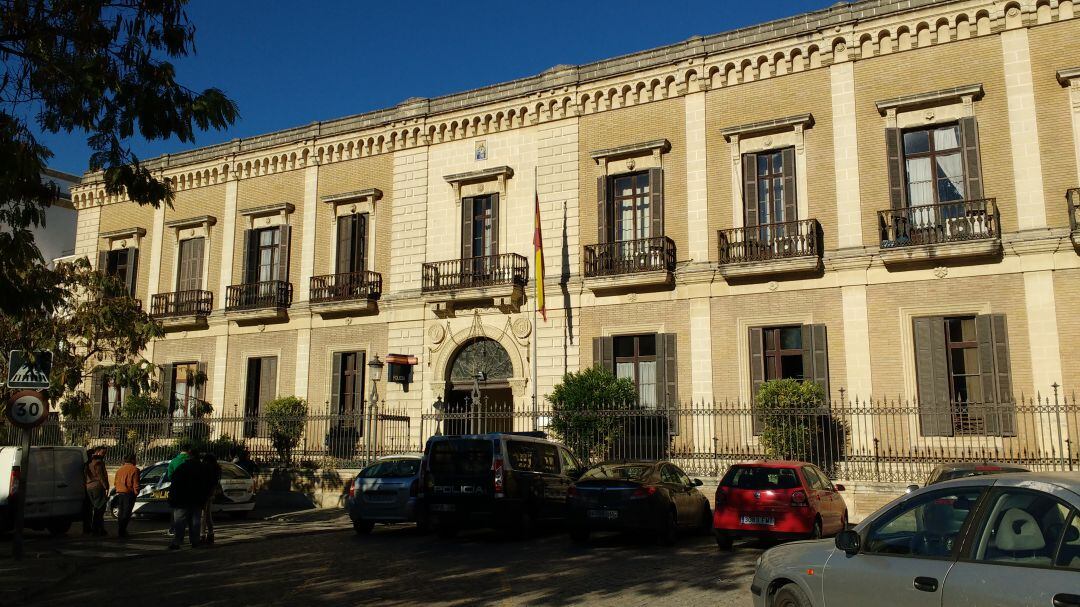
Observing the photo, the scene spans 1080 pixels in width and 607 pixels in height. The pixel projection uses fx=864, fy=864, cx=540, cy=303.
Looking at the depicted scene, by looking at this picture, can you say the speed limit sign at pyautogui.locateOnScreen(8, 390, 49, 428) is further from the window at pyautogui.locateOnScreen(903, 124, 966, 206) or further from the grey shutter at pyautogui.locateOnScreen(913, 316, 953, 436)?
the window at pyautogui.locateOnScreen(903, 124, 966, 206)

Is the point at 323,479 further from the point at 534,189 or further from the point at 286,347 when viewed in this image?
the point at 534,189

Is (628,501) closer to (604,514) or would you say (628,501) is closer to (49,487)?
(604,514)

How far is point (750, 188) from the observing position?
71.2 feet

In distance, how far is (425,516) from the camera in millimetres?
14828

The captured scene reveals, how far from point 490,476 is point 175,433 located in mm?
15152

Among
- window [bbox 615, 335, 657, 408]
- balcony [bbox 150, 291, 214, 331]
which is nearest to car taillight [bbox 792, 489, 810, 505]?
window [bbox 615, 335, 657, 408]

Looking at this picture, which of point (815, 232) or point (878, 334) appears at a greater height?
point (815, 232)

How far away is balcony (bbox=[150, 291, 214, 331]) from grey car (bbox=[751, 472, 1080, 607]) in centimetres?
2591

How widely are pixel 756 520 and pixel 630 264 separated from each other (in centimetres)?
997

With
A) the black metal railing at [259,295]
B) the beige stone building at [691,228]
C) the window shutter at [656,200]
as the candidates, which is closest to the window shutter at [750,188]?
the beige stone building at [691,228]

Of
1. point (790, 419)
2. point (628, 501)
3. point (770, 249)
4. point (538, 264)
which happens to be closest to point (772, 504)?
point (628, 501)

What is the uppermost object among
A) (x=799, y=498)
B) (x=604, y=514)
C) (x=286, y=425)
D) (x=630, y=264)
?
(x=630, y=264)

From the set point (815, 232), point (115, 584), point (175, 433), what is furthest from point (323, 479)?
point (815, 232)

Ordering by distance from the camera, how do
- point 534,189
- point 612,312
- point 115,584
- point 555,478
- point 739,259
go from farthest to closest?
point 534,189, point 612,312, point 739,259, point 555,478, point 115,584
